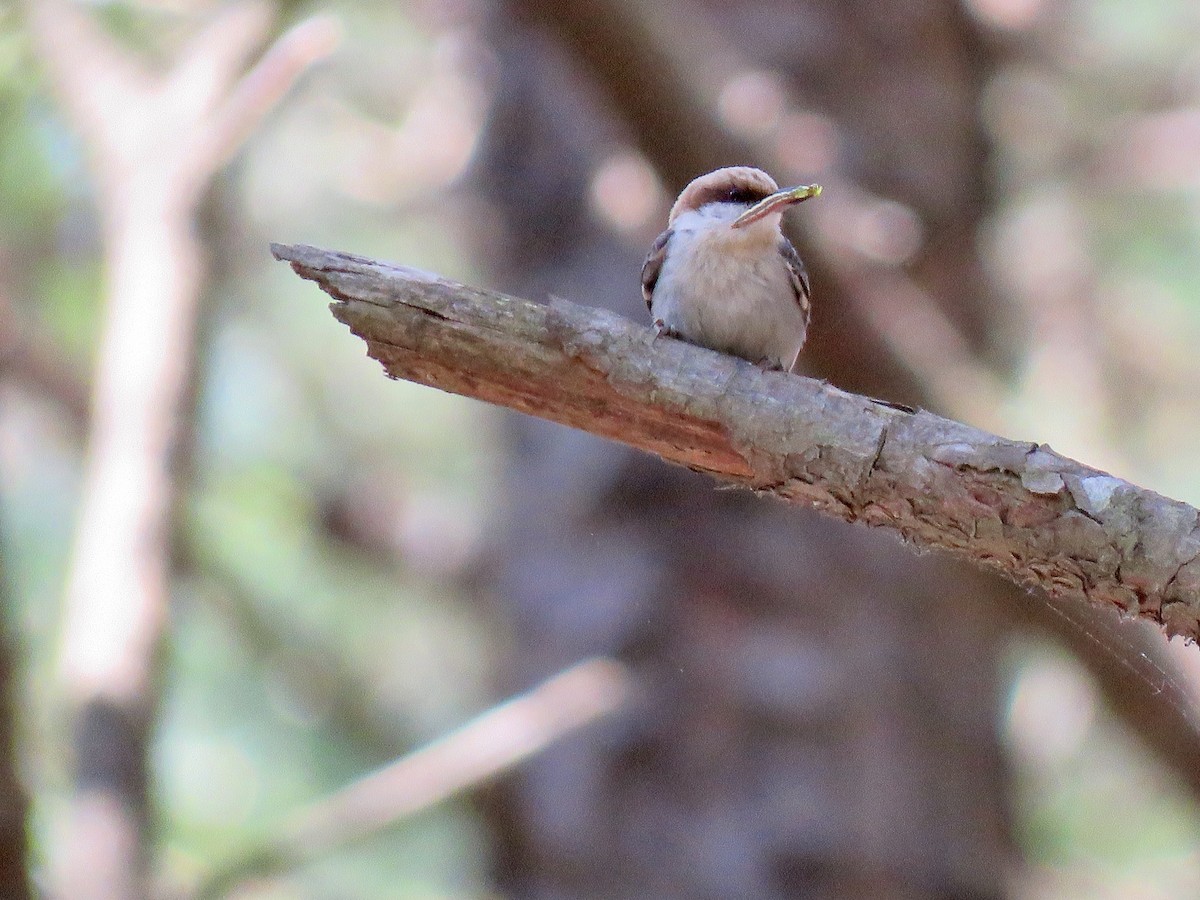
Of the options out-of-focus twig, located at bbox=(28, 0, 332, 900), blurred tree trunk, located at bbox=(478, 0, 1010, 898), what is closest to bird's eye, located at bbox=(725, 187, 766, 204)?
blurred tree trunk, located at bbox=(478, 0, 1010, 898)

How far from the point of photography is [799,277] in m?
3.48

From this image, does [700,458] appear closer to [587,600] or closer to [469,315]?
[469,315]

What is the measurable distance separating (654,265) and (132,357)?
1.85 metres

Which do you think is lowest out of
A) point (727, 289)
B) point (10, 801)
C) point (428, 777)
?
point (10, 801)

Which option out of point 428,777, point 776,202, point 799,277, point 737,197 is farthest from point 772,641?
point 776,202

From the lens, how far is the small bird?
3.06 meters

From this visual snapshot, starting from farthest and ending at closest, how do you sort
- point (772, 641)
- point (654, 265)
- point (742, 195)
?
point (772, 641)
point (654, 265)
point (742, 195)

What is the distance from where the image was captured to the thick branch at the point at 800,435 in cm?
217

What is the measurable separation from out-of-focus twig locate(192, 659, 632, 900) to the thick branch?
2426 mm

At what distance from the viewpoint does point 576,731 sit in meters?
5.07

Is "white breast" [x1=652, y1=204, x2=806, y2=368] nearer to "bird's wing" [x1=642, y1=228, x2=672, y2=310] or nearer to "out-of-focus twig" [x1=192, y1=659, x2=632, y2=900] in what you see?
"bird's wing" [x1=642, y1=228, x2=672, y2=310]

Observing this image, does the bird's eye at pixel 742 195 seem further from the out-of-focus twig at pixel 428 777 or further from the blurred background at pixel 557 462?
the out-of-focus twig at pixel 428 777

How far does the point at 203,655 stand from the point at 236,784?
1.10 m

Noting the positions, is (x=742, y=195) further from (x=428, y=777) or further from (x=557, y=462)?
(x=557, y=462)
